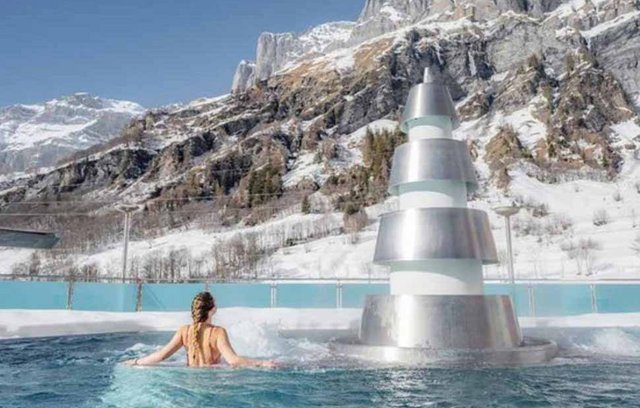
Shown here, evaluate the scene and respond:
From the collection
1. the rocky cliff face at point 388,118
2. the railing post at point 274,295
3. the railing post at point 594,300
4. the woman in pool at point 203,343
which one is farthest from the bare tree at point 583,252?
the woman in pool at point 203,343

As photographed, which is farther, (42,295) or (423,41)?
(423,41)

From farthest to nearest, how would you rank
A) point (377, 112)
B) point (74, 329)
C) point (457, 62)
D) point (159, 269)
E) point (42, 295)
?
point (457, 62) → point (377, 112) → point (159, 269) → point (42, 295) → point (74, 329)

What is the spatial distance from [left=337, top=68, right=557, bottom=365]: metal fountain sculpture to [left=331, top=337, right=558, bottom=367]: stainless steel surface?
1cm

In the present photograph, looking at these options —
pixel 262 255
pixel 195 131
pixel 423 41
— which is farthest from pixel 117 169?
pixel 423 41

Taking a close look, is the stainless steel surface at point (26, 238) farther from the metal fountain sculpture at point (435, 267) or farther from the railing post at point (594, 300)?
the railing post at point (594, 300)

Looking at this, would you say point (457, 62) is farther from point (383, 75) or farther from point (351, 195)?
point (351, 195)

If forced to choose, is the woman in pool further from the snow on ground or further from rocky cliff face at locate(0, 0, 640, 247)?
rocky cliff face at locate(0, 0, 640, 247)

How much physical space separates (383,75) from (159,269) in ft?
261

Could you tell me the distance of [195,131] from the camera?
126125mm

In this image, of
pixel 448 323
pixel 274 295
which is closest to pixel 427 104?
pixel 448 323

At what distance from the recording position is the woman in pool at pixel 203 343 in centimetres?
482

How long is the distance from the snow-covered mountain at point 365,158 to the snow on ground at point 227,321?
108 feet

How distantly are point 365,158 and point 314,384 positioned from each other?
96368 mm

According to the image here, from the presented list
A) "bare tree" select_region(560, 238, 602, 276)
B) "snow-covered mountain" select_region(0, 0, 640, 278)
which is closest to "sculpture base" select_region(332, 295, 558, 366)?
"snow-covered mountain" select_region(0, 0, 640, 278)
